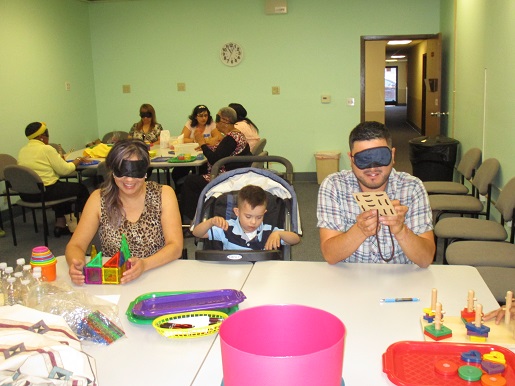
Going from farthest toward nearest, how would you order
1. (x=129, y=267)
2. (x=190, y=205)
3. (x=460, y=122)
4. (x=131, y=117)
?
1. (x=131, y=117)
2. (x=460, y=122)
3. (x=190, y=205)
4. (x=129, y=267)

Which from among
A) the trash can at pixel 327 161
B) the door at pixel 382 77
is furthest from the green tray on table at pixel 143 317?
the trash can at pixel 327 161

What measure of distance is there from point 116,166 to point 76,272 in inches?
23.1

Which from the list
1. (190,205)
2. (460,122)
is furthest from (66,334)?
(460,122)

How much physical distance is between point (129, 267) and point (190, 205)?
327 centimetres

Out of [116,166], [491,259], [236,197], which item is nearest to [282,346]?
[116,166]

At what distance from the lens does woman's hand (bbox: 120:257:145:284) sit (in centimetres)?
229

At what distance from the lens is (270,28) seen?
804 cm

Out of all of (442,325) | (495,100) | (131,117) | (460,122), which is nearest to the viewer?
(442,325)

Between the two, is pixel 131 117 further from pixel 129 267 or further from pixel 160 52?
pixel 129 267

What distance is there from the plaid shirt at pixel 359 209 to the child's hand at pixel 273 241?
370 millimetres

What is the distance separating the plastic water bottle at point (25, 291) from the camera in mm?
1916

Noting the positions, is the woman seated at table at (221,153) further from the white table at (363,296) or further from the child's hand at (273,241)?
the white table at (363,296)

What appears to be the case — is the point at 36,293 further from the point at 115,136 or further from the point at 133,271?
the point at 115,136

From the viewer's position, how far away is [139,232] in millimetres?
2740
